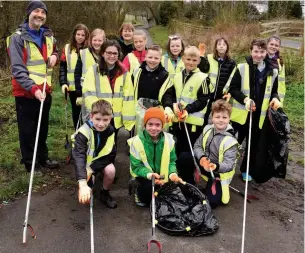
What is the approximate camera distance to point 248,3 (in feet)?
72.1

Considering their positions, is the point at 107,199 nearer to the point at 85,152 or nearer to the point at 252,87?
the point at 85,152

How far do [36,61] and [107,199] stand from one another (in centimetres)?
209

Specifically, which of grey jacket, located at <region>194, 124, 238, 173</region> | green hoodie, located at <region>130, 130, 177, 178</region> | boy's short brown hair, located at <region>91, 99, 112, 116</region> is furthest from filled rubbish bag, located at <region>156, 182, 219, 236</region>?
boy's short brown hair, located at <region>91, 99, 112, 116</region>

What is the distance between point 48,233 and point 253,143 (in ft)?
10.7

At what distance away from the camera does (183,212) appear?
4.41 m

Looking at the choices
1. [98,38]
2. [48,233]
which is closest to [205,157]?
[48,233]

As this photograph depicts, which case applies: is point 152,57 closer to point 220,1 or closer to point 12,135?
point 12,135

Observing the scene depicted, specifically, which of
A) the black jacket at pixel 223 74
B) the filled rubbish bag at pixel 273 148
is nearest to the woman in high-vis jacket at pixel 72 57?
the black jacket at pixel 223 74

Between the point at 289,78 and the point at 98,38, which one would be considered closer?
the point at 98,38

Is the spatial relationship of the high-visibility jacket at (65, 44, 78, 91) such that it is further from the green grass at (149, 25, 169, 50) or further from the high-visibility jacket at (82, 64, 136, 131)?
the green grass at (149, 25, 169, 50)

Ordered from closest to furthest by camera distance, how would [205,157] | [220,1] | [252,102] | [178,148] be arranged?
[205,157]
[252,102]
[178,148]
[220,1]

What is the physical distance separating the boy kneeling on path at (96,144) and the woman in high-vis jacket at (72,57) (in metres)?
1.83

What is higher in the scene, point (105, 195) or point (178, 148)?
point (178, 148)

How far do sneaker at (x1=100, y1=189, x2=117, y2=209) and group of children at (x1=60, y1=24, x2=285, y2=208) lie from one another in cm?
1
